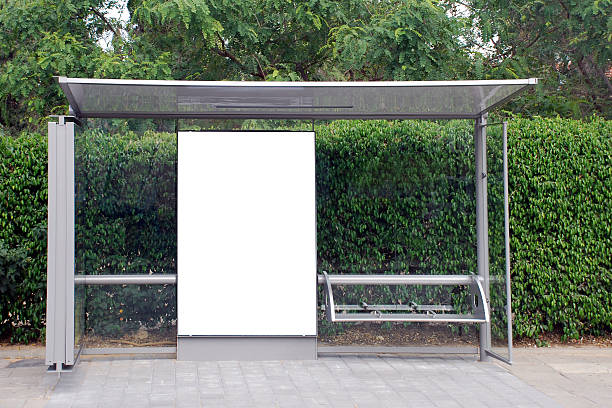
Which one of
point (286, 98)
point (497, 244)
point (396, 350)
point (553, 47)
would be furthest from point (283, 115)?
point (553, 47)

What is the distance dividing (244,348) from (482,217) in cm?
275

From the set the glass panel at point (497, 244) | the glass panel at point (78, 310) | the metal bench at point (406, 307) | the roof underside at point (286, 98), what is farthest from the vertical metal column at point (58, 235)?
the glass panel at point (497, 244)

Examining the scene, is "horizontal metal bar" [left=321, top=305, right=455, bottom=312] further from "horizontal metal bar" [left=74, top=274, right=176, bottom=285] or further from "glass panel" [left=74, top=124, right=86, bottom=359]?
"glass panel" [left=74, top=124, right=86, bottom=359]

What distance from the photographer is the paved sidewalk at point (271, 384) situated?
17.5 feet

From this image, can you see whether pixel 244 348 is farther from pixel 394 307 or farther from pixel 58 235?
pixel 58 235

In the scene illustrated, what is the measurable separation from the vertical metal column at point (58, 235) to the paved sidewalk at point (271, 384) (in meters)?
0.43

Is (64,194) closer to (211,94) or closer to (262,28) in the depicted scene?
(211,94)

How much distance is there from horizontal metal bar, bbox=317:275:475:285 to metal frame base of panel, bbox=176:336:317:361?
2.31 ft

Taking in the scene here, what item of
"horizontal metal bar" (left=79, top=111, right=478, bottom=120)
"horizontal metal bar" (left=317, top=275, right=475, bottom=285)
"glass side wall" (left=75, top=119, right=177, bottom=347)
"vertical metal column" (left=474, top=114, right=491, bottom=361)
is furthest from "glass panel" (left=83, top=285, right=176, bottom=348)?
"vertical metal column" (left=474, top=114, right=491, bottom=361)

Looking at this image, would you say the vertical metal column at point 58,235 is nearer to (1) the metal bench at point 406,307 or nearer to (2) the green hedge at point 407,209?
(2) the green hedge at point 407,209

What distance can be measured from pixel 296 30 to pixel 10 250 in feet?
20.8

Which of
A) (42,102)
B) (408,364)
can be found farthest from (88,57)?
(408,364)

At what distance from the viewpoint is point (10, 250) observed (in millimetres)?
7168

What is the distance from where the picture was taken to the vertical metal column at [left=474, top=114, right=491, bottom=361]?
276 inches
